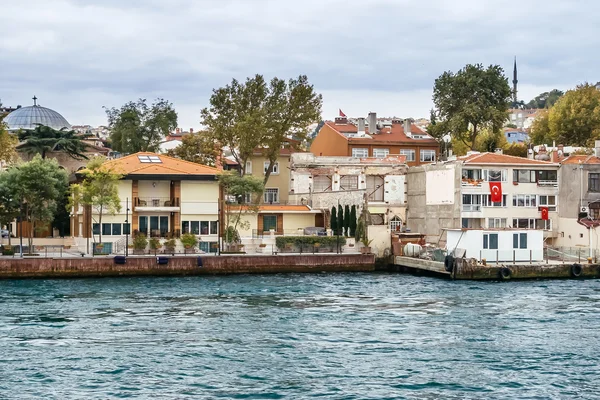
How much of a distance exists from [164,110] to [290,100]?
2154 cm

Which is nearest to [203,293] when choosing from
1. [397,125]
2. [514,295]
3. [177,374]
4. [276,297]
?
[276,297]

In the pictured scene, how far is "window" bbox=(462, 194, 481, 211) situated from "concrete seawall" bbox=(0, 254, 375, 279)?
10.9 metres

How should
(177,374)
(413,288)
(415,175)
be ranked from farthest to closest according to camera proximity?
(415,175), (413,288), (177,374)

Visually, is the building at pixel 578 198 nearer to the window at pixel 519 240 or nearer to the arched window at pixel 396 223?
the window at pixel 519 240

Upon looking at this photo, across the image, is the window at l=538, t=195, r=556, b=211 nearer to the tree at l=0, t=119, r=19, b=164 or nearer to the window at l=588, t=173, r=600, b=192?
the window at l=588, t=173, r=600, b=192

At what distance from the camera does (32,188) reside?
6462cm

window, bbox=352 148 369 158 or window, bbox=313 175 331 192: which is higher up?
window, bbox=352 148 369 158

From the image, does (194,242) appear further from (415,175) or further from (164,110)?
(164,110)

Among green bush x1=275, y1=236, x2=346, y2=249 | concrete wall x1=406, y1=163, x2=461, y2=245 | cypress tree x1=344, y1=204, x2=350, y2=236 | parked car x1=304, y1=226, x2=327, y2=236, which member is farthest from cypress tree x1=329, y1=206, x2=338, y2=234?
concrete wall x1=406, y1=163, x2=461, y2=245

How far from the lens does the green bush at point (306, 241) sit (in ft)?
209

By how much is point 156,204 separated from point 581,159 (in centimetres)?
3355

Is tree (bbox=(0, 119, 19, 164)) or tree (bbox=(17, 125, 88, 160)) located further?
tree (bbox=(17, 125, 88, 160))

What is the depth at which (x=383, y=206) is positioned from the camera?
7838 cm

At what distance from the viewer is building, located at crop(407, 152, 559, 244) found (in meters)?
71.0
